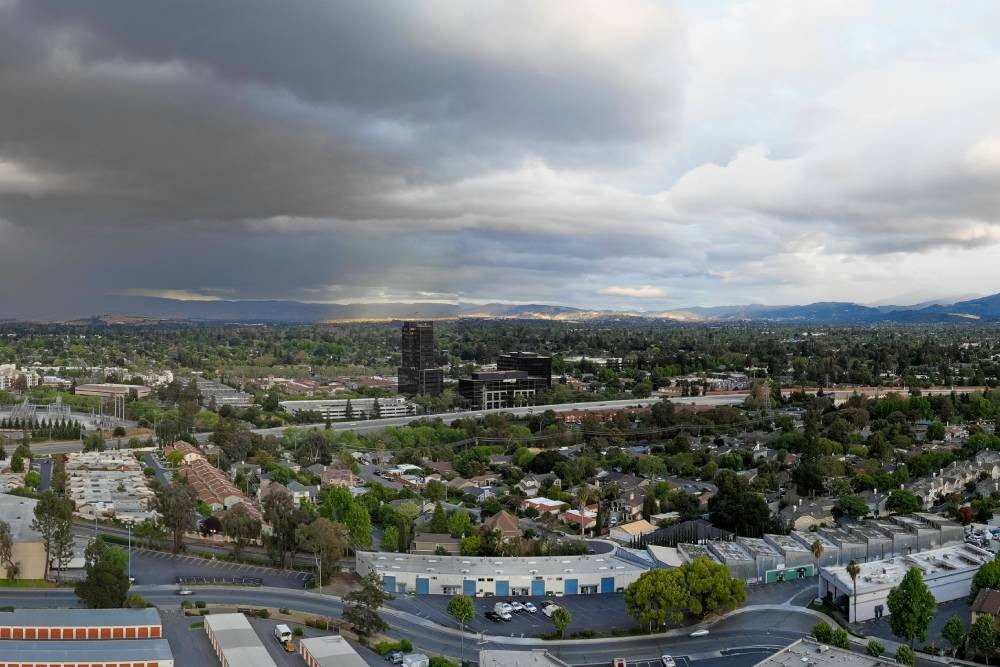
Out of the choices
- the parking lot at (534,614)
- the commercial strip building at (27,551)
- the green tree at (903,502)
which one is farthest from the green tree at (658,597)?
the commercial strip building at (27,551)

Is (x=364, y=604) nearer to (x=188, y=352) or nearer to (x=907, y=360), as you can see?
(x=907, y=360)

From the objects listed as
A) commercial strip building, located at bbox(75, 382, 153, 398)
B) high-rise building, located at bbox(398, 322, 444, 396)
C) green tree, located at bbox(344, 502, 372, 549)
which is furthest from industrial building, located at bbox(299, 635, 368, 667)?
commercial strip building, located at bbox(75, 382, 153, 398)

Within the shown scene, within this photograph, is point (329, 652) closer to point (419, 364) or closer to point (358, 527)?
point (358, 527)

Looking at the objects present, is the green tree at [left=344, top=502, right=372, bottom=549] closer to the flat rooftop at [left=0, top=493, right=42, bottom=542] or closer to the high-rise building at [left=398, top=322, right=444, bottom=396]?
the flat rooftop at [left=0, top=493, right=42, bottom=542]

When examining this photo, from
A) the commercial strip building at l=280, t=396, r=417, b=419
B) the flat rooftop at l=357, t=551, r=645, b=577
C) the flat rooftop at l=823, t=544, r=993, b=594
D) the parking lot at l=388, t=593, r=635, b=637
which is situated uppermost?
the commercial strip building at l=280, t=396, r=417, b=419

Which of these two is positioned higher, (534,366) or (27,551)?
(534,366)

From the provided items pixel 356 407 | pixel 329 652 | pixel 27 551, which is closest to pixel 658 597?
pixel 329 652
